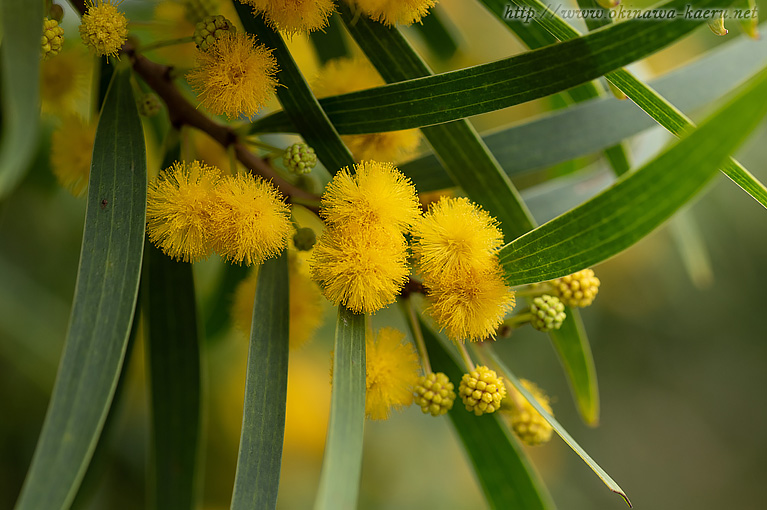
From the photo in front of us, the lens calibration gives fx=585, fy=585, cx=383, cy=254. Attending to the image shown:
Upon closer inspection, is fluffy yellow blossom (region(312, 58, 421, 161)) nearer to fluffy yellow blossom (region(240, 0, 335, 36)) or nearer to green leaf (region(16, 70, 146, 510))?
fluffy yellow blossom (region(240, 0, 335, 36))

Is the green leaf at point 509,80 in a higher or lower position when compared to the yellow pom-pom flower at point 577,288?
higher

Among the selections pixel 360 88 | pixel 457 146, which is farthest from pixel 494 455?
pixel 360 88

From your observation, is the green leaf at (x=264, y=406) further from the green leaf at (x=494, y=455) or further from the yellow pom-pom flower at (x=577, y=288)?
the yellow pom-pom flower at (x=577, y=288)

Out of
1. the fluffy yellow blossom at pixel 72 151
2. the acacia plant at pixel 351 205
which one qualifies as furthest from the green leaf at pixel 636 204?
the fluffy yellow blossom at pixel 72 151

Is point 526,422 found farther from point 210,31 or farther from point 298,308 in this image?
point 210,31

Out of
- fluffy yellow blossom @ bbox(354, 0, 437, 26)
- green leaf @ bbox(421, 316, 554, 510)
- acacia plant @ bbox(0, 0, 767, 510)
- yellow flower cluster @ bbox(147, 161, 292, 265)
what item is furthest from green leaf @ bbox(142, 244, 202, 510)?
fluffy yellow blossom @ bbox(354, 0, 437, 26)
